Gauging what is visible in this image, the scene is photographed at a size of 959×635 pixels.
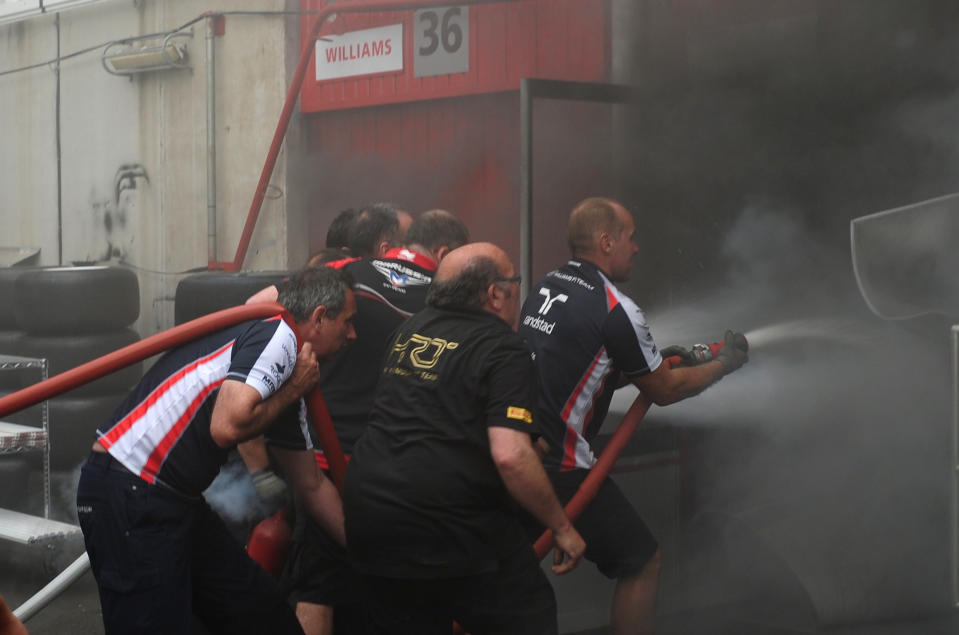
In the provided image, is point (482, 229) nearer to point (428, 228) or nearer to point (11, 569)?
point (428, 228)

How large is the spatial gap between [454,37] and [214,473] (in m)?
4.50

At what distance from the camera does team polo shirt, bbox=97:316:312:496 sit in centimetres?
311

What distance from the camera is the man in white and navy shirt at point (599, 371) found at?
390cm

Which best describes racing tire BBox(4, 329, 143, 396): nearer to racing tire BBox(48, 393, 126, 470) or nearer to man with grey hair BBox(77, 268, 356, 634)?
racing tire BBox(48, 393, 126, 470)

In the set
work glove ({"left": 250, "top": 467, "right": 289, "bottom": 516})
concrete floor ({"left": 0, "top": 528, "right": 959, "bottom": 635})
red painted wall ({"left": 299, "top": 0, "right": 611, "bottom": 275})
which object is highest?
red painted wall ({"left": 299, "top": 0, "right": 611, "bottom": 275})

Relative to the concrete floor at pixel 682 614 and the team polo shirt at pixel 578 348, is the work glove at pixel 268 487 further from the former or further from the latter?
the concrete floor at pixel 682 614

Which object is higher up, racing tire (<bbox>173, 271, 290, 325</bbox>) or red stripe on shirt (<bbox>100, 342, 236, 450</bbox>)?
racing tire (<bbox>173, 271, 290, 325</bbox>)

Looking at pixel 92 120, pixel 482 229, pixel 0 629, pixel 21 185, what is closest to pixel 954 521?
pixel 0 629

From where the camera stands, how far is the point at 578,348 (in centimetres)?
393

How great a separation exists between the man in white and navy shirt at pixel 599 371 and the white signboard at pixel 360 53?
3773mm

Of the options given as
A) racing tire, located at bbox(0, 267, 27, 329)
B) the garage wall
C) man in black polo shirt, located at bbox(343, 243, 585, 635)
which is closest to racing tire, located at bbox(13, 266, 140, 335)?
racing tire, located at bbox(0, 267, 27, 329)

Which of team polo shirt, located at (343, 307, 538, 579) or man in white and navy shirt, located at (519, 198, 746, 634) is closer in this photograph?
team polo shirt, located at (343, 307, 538, 579)

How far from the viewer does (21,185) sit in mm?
11156

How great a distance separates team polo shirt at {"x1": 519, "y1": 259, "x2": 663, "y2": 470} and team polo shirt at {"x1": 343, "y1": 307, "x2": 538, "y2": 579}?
26.0 inches
